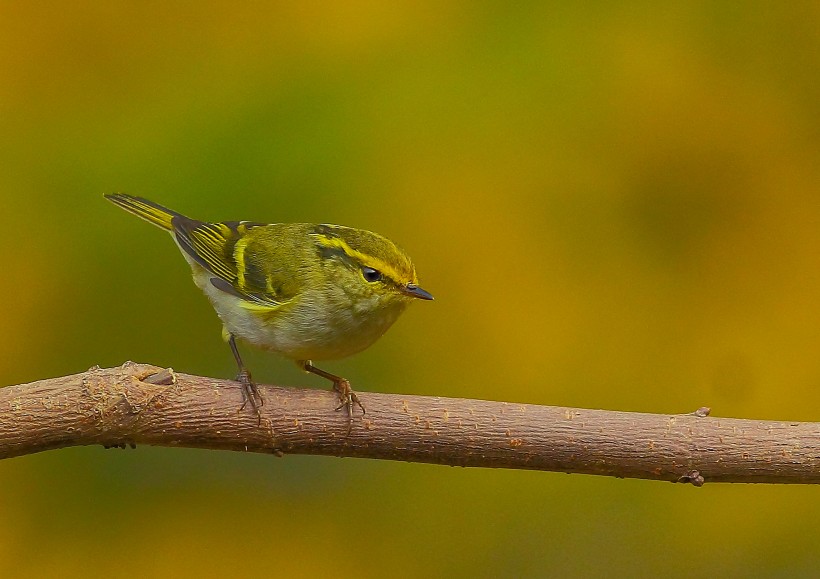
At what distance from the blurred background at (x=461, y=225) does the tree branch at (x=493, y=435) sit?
64cm

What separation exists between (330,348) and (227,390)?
0.86ft

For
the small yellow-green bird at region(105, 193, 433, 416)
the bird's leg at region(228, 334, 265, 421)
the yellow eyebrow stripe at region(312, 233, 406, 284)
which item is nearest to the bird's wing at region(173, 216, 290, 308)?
the small yellow-green bird at region(105, 193, 433, 416)

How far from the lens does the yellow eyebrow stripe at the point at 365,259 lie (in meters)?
1.79

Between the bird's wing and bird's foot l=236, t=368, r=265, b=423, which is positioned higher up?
the bird's wing

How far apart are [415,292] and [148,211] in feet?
2.67

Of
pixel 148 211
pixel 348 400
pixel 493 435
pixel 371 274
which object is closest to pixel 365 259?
pixel 371 274

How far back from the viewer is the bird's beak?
1.75 meters

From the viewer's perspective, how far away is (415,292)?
5.81 feet

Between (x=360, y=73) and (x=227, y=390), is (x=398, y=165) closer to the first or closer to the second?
(x=360, y=73)

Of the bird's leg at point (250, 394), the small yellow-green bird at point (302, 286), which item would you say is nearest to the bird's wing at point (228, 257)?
the small yellow-green bird at point (302, 286)

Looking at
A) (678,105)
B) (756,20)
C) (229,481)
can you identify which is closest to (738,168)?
(678,105)

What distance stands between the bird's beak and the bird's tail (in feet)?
2.38

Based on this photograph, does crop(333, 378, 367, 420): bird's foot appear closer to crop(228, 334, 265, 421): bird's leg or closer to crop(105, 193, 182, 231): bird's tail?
crop(228, 334, 265, 421): bird's leg

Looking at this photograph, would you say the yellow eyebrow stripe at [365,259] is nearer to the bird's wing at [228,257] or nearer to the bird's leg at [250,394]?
the bird's wing at [228,257]
